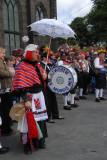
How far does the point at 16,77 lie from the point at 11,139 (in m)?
1.58

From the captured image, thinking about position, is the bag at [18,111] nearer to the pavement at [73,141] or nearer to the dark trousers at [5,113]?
the pavement at [73,141]

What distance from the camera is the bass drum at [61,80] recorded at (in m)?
5.84

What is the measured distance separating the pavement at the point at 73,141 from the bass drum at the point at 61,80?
86 cm

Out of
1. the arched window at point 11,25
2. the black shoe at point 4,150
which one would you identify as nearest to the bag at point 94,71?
the black shoe at point 4,150

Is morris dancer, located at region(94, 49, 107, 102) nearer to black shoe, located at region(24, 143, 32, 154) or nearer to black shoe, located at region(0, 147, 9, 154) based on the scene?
black shoe, located at region(24, 143, 32, 154)

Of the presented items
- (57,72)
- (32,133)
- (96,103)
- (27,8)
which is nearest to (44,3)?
(27,8)

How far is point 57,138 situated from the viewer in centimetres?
450

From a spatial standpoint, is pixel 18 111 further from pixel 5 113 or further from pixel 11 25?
pixel 11 25

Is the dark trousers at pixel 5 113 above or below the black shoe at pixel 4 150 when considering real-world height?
above

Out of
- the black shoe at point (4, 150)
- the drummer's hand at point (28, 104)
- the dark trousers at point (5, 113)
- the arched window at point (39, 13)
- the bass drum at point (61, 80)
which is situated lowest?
the black shoe at point (4, 150)

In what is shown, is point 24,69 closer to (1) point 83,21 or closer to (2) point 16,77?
(2) point 16,77

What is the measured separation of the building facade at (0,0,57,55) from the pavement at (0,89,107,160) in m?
10.3

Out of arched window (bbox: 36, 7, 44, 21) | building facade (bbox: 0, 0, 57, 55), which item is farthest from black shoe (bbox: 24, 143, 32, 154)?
arched window (bbox: 36, 7, 44, 21)

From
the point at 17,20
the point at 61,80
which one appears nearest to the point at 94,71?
the point at 61,80
